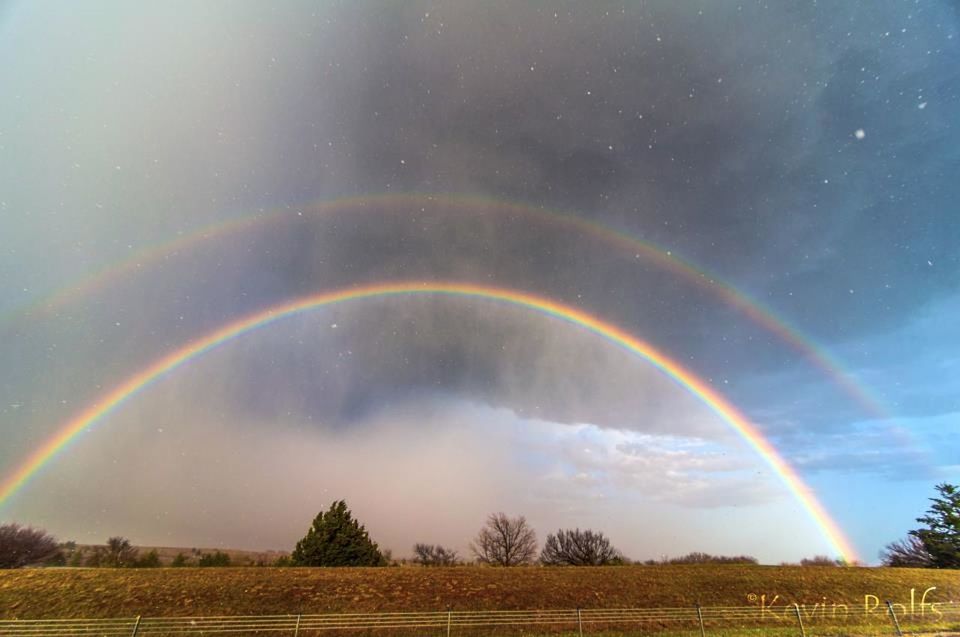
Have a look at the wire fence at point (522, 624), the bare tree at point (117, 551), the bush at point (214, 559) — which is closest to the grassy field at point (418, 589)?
the wire fence at point (522, 624)

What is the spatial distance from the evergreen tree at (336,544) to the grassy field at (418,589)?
978cm

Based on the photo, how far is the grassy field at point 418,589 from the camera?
27.1 metres

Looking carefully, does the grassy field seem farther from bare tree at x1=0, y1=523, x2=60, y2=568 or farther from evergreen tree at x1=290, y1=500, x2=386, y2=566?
bare tree at x1=0, y1=523, x2=60, y2=568

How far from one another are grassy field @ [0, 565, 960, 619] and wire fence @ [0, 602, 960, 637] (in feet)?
6.26

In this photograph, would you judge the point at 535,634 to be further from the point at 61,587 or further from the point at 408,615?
the point at 61,587

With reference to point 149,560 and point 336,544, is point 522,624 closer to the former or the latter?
point 336,544

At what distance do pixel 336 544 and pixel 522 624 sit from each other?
91.7ft

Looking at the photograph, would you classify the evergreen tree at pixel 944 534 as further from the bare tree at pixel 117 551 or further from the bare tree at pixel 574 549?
the bare tree at pixel 117 551

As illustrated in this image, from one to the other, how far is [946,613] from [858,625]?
8.92m

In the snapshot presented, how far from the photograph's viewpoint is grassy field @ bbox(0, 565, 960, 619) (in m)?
27.1
